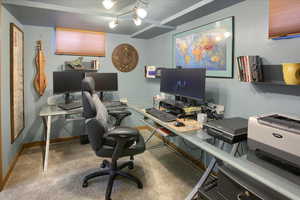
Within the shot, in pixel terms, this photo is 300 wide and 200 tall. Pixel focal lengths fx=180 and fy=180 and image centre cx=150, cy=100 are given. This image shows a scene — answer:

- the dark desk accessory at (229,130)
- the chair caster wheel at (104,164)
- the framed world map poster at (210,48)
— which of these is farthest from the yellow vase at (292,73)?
the chair caster wheel at (104,164)

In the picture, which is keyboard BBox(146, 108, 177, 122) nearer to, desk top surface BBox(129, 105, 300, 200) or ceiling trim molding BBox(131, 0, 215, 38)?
desk top surface BBox(129, 105, 300, 200)

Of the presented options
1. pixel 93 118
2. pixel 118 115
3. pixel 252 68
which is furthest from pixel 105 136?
pixel 252 68

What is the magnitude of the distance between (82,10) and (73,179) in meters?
2.12

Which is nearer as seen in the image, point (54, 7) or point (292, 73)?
point (292, 73)

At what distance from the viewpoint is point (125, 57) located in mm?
3734

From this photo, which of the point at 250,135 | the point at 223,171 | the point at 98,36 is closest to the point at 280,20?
the point at 250,135

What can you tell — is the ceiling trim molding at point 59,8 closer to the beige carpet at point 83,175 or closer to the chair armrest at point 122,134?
the chair armrest at point 122,134

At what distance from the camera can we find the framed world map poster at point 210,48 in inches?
79.9

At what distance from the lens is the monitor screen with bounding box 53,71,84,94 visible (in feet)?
9.23

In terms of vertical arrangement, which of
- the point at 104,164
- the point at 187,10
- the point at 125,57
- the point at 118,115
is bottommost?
the point at 104,164

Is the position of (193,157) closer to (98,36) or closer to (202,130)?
(202,130)

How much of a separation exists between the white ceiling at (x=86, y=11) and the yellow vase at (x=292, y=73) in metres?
0.94

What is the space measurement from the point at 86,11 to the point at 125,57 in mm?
1455

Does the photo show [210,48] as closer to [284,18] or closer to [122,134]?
[284,18]
